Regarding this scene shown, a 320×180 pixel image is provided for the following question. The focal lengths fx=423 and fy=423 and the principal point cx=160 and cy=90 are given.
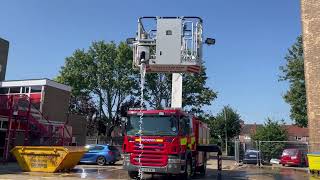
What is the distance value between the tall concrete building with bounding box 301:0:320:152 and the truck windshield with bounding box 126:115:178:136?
45.7ft

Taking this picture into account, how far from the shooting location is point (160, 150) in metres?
16.7

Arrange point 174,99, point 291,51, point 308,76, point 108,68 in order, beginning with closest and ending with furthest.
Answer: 1. point 174,99
2. point 308,76
3. point 291,51
4. point 108,68

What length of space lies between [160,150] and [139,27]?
7.11 meters

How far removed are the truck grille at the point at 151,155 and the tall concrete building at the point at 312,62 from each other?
14.3 metres

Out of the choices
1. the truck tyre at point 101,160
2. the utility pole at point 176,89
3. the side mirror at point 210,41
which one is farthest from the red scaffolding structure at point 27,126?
the side mirror at point 210,41

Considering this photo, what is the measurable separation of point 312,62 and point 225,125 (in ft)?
134

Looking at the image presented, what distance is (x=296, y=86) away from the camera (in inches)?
1794

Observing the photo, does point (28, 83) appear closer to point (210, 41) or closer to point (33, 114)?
point (33, 114)

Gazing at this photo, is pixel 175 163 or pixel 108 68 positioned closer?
pixel 175 163

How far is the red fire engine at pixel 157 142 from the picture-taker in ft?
54.7

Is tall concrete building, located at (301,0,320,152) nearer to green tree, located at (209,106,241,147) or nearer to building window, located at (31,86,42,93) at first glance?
building window, located at (31,86,42,93)

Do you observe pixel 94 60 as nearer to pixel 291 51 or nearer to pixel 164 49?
pixel 291 51

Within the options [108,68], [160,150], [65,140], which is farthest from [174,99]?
[108,68]

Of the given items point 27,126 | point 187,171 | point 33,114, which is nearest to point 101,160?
point 27,126
